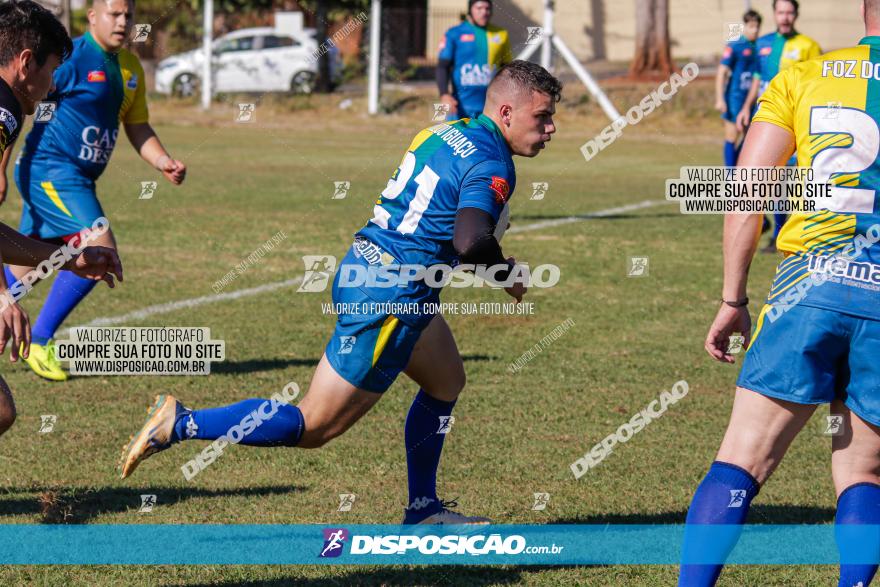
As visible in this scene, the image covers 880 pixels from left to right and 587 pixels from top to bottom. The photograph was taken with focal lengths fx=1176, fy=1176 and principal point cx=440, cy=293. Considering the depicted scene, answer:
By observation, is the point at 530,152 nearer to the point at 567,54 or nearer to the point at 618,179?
the point at 618,179

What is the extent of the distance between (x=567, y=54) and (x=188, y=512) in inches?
978

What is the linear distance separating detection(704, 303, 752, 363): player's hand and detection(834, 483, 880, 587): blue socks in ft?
1.94

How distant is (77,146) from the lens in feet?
24.3

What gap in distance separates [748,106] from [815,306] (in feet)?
35.6

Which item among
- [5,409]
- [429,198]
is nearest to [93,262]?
[5,409]

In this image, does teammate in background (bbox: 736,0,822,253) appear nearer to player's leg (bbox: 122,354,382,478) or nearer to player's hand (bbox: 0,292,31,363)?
player's leg (bbox: 122,354,382,478)

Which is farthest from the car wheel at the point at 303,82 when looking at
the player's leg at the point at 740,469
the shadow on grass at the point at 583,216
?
the player's leg at the point at 740,469

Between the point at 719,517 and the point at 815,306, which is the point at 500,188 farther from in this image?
the point at 719,517

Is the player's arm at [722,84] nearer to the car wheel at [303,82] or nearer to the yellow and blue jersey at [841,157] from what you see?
the yellow and blue jersey at [841,157]

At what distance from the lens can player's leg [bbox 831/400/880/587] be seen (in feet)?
12.0

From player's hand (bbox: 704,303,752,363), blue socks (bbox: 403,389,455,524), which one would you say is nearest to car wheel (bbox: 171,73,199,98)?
blue socks (bbox: 403,389,455,524)

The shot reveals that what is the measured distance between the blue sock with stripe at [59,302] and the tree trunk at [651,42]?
99.0ft

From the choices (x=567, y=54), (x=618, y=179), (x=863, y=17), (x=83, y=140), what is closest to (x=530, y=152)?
(x=863, y=17)

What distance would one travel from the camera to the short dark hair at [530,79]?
437 cm
